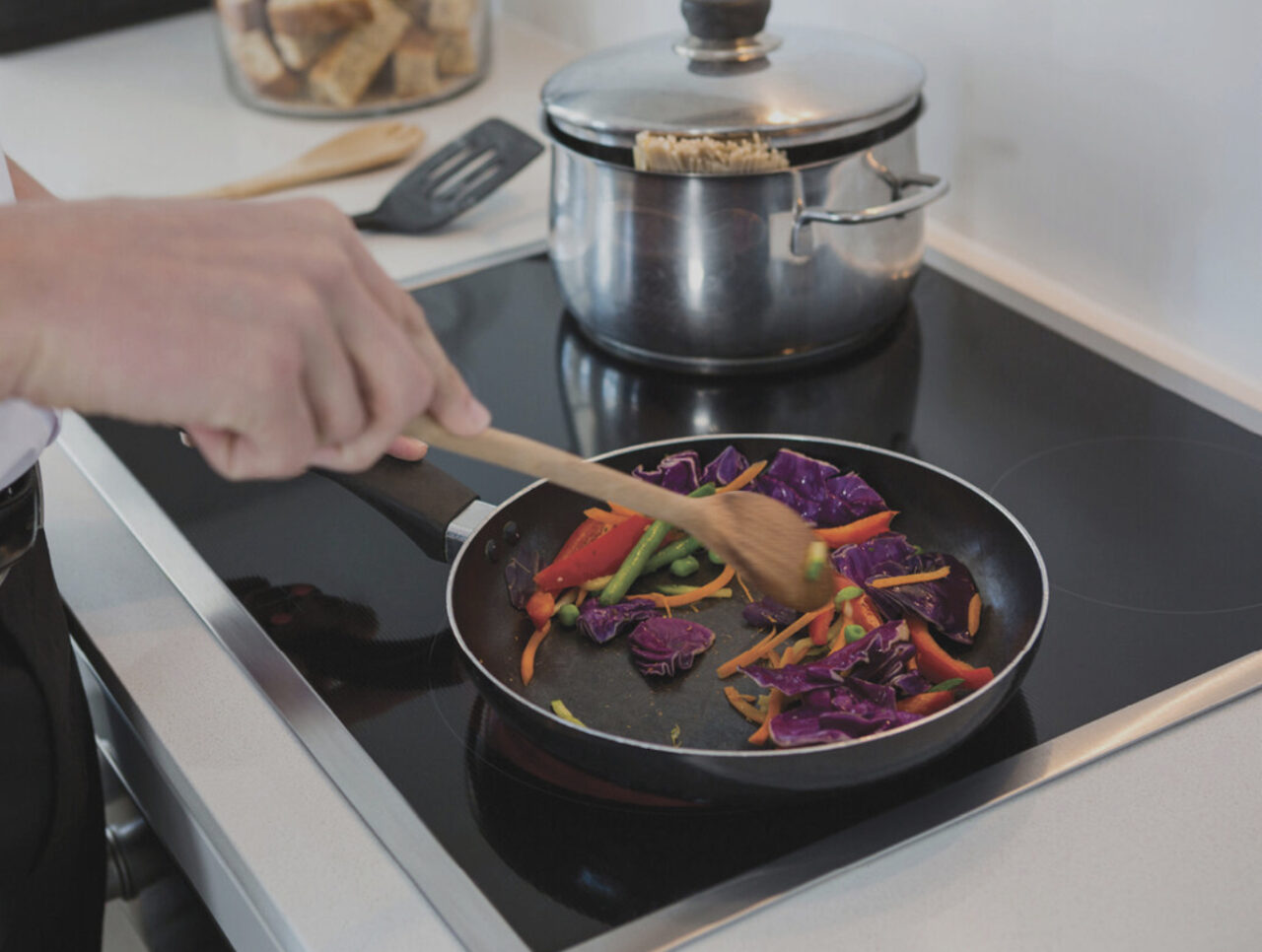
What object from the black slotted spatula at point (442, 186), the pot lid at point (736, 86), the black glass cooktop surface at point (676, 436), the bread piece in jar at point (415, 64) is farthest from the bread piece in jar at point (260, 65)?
the pot lid at point (736, 86)

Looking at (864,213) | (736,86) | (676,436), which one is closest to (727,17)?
(736,86)

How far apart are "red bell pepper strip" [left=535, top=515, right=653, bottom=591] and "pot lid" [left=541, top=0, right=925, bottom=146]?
0.28 meters

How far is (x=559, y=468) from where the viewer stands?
0.62 metres

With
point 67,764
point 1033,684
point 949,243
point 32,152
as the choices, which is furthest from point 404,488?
point 32,152

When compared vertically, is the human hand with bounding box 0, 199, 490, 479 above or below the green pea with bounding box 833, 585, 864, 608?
above

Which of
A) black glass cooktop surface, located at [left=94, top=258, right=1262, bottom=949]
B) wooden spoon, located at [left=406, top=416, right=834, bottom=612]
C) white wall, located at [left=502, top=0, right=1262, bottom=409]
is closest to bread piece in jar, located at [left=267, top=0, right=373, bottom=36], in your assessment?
black glass cooktop surface, located at [left=94, top=258, right=1262, bottom=949]

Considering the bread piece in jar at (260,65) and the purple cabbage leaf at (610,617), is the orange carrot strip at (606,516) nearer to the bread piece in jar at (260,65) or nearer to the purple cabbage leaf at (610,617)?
the purple cabbage leaf at (610,617)

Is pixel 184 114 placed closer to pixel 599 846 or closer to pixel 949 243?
pixel 949 243

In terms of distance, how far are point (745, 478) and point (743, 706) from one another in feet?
0.61

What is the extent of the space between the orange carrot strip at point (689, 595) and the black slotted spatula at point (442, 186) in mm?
581

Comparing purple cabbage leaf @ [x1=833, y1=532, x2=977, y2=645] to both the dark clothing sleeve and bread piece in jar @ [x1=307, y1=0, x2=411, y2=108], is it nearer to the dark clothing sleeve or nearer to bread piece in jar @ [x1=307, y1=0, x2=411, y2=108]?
the dark clothing sleeve

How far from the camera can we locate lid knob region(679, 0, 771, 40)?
0.98m

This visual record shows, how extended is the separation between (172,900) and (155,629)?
0.68ft

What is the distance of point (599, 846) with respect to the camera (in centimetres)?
64
